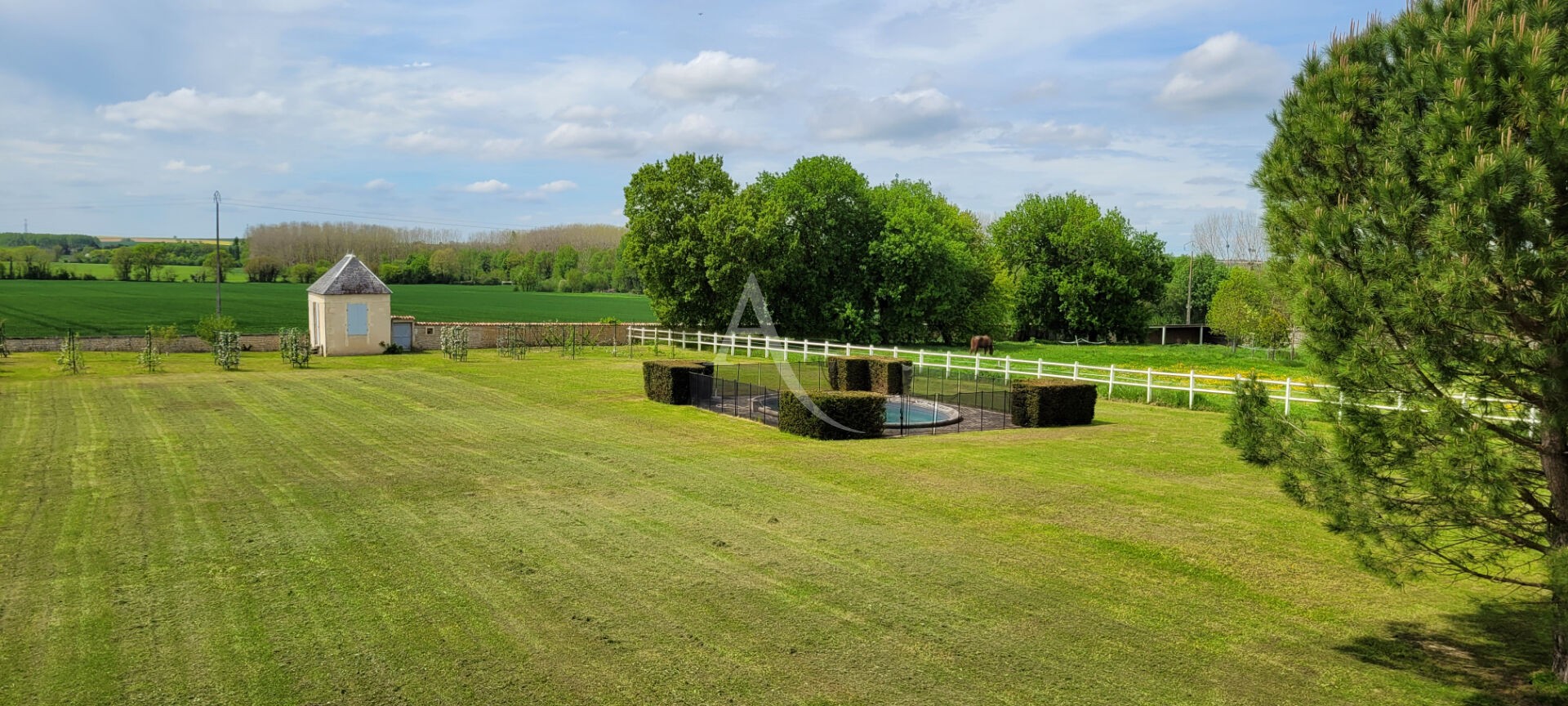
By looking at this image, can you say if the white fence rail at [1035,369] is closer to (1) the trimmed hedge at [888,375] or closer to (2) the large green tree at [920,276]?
(1) the trimmed hedge at [888,375]

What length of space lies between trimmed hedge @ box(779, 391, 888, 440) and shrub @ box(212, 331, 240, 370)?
21015 mm

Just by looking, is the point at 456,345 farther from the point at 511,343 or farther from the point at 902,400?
the point at 902,400

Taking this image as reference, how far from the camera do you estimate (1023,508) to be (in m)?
12.1

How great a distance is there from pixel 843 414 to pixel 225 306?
62636 millimetres

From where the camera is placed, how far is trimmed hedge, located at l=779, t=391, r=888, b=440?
57.8 ft

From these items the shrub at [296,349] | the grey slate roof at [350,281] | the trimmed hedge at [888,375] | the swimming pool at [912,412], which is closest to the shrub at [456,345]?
the grey slate roof at [350,281]

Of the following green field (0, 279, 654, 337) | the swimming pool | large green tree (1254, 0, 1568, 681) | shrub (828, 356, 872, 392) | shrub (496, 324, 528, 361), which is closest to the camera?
large green tree (1254, 0, 1568, 681)

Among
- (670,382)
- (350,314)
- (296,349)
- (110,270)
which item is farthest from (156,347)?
(110,270)

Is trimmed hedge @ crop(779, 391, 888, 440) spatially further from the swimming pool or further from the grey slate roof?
the grey slate roof

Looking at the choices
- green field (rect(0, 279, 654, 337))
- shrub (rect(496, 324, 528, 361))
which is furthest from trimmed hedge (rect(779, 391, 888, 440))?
green field (rect(0, 279, 654, 337))

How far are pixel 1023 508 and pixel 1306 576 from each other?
348 centimetres

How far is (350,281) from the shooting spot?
118ft

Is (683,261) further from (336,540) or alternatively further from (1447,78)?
(1447,78)

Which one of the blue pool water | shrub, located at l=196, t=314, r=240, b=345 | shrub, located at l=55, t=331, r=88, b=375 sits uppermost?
shrub, located at l=196, t=314, r=240, b=345
